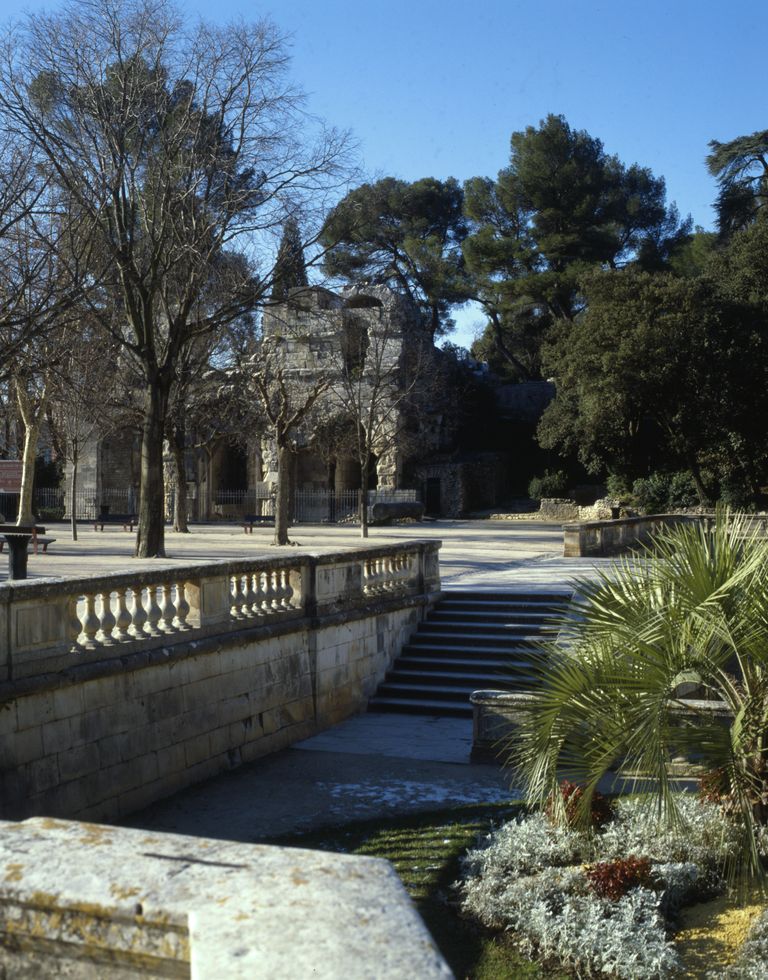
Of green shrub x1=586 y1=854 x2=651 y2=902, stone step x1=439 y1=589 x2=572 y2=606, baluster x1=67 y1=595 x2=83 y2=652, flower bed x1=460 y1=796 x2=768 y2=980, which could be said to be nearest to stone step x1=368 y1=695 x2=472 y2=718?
stone step x1=439 y1=589 x2=572 y2=606

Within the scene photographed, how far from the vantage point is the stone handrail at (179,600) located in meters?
8.26

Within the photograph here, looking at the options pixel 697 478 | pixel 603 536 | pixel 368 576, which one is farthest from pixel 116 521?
pixel 368 576

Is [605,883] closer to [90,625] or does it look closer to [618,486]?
[90,625]

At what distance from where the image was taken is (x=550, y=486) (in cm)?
4481

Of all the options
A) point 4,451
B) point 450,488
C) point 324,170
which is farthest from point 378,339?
point 324,170

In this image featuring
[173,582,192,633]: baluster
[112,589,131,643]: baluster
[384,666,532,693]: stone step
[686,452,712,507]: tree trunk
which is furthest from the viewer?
[686,452,712,507]: tree trunk

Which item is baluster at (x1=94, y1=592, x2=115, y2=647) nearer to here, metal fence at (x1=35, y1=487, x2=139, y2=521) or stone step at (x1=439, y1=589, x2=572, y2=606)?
stone step at (x1=439, y1=589, x2=572, y2=606)

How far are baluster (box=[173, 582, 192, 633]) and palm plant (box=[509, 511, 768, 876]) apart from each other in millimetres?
4495

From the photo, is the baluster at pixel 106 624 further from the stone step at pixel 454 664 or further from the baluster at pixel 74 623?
the stone step at pixel 454 664

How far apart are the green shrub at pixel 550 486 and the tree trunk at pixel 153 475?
25944mm

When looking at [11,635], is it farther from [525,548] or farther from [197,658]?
[525,548]

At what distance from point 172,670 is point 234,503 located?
37688 millimetres

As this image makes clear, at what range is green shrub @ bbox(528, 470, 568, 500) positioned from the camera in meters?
44.8

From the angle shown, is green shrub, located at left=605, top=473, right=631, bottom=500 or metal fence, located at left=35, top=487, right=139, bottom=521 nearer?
green shrub, located at left=605, top=473, right=631, bottom=500
